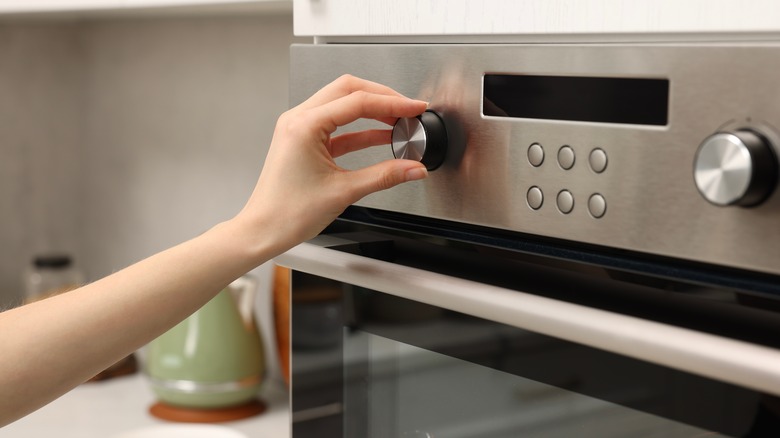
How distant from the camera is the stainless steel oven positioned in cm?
47

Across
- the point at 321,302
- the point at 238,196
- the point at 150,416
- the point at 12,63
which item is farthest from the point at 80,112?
the point at 321,302

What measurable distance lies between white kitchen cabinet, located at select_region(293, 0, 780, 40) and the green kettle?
651mm

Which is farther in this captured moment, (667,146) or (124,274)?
(124,274)

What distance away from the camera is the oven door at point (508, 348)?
48cm

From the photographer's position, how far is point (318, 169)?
0.64m

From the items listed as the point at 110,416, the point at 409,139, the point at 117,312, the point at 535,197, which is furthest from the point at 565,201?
the point at 110,416

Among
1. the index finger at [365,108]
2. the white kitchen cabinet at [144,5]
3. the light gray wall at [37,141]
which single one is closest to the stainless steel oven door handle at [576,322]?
the index finger at [365,108]

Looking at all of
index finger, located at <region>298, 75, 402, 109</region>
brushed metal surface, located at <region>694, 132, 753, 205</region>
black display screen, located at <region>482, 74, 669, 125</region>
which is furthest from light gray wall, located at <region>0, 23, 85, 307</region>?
brushed metal surface, located at <region>694, 132, 753, 205</region>

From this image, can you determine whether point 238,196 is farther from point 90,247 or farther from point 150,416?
point 90,247

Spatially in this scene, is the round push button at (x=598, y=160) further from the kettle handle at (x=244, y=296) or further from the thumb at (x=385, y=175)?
the kettle handle at (x=244, y=296)

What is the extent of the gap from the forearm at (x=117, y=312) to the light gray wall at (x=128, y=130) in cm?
84

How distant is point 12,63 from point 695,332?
65.4 inches

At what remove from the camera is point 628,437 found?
0.54 meters

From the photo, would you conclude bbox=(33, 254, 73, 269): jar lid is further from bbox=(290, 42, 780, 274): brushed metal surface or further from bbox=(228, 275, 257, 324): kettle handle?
bbox=(290, 42, 780, 274): brushed metal surface
